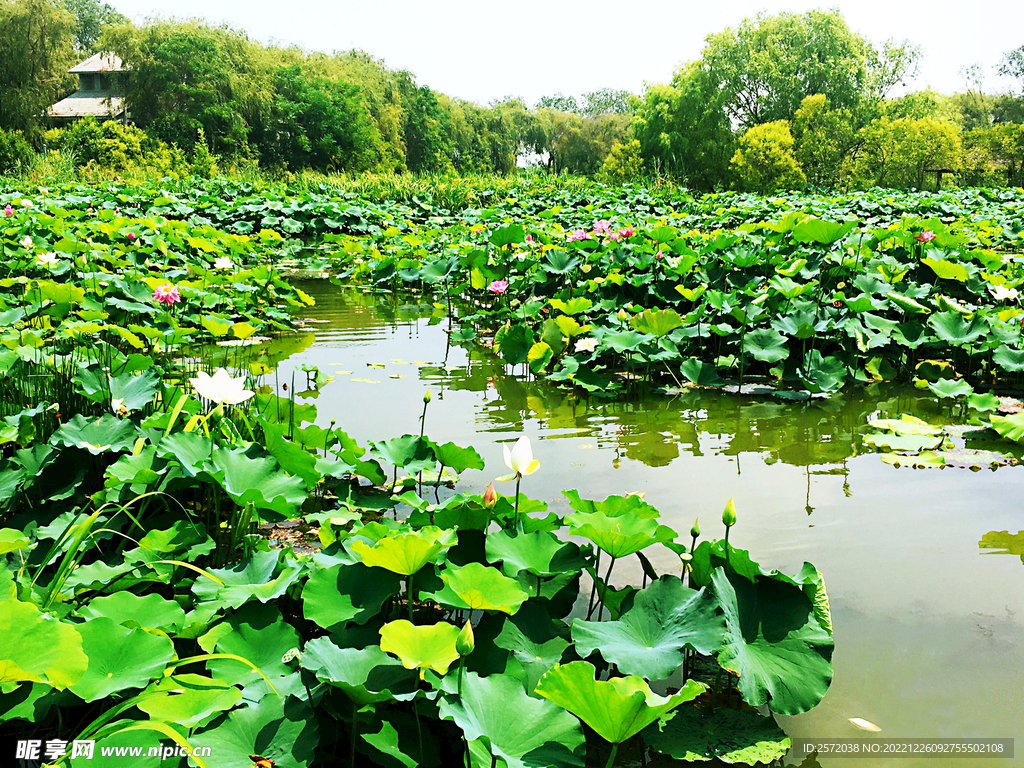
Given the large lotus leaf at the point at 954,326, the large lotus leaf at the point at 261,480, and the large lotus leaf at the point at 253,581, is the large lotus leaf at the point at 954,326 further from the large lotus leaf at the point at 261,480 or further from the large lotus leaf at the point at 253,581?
the large lotus leaf at the point at 253,581

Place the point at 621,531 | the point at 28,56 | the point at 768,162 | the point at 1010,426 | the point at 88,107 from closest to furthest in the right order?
the point at 621,531, the point at 1010,426, the point at 768,162, the point at 28,56, the point at 88,107

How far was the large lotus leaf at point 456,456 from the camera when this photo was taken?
193 cm

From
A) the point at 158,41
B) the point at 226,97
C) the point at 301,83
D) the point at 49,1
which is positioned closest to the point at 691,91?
the point at 301,83

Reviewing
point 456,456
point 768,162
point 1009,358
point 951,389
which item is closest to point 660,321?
point 951,389

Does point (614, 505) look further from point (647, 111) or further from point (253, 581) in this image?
point (647, 111)

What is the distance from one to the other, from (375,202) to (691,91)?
1909 cm

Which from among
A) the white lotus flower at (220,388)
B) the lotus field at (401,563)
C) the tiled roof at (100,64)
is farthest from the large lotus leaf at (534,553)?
the tiled roof at (100,64)

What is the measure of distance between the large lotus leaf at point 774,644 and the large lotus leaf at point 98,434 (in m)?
1.50

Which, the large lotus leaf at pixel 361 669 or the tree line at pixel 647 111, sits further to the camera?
the tree line at pixel 647 111

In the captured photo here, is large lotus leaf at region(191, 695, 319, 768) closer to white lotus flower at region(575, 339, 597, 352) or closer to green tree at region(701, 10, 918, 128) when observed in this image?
white lotus flower at region(575, 339, 597, 352)

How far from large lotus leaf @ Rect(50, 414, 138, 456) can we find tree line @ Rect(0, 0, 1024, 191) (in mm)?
20744

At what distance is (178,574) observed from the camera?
5.08 ft

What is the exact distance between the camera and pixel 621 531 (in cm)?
136

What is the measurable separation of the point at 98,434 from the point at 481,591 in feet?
4.05
